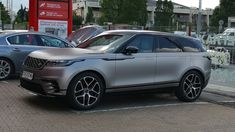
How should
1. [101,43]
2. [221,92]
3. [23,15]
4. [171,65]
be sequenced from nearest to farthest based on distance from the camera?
[101,43] → [171,65] → [221,92] → [23,15]

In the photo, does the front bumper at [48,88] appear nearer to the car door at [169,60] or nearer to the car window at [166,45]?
the car door at [169,60]

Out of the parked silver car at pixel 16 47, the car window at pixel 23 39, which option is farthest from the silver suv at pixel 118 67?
the car window at pixel 23 39

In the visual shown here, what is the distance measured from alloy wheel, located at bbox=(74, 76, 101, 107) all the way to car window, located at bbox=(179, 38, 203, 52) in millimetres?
2530

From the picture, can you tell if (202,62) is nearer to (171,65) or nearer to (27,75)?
(171,65)

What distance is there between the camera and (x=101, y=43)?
955cm

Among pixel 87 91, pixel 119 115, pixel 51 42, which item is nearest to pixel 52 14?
pixel 51 42

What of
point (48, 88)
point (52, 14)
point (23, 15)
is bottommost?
point (48, 88)

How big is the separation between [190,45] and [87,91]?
302 centimetres

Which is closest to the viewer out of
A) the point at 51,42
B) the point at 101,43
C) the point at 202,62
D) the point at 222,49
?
the point at 101,43

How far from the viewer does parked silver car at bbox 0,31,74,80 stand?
485 inches

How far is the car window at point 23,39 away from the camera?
12516 mm

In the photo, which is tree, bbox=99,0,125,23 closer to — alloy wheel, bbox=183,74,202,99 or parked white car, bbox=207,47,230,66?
parked white car, bbox=207,47,230,66

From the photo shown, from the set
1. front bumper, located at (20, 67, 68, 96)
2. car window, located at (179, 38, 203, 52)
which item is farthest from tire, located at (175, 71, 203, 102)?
front bumper, located at (20, 67, 68, 96)

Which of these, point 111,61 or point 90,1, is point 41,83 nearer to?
point 111,61
